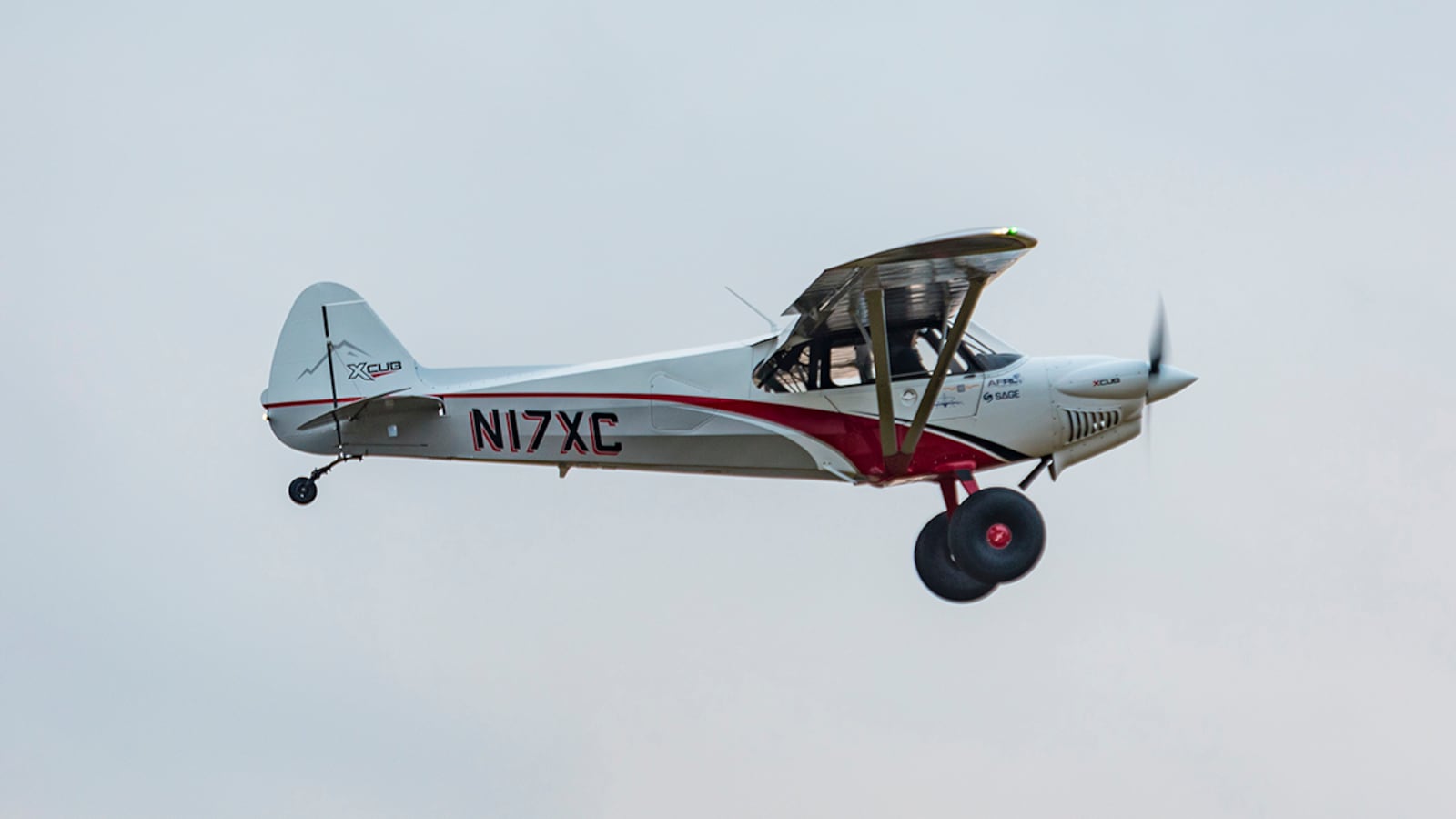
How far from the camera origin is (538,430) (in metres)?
15.9

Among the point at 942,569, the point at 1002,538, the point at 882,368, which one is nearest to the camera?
the point at 882,368

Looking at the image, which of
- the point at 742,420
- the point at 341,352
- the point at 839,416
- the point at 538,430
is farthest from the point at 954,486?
the point at 341,352

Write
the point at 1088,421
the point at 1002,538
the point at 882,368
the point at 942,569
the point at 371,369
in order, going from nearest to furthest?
the point at 882,368, the point at 1002,538, the point at 1088,421, the point at 942,569, the point at 371,369

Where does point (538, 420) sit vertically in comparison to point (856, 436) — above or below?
above

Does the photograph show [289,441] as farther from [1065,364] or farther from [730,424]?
[1065,364]

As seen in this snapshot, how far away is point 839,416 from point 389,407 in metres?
3.65

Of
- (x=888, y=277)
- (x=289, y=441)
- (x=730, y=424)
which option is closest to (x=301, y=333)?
(x=289, y=441)

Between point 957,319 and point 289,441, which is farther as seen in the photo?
point 289,441

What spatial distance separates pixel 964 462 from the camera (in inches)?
619

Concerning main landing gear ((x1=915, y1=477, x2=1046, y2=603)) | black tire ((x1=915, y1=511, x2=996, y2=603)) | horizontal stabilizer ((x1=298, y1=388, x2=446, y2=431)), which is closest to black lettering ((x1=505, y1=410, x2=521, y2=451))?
horizontal stabilizer ((x1=298, y1=388, x2=446, y2=431))

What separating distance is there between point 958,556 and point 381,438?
4761 mm

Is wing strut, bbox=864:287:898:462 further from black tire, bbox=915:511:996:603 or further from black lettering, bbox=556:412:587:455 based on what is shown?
black lettering, bbox=556:412:587:455

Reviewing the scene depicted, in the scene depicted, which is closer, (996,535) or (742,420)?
(996,535)

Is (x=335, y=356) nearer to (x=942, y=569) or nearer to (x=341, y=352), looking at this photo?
(x=341, y=352)
